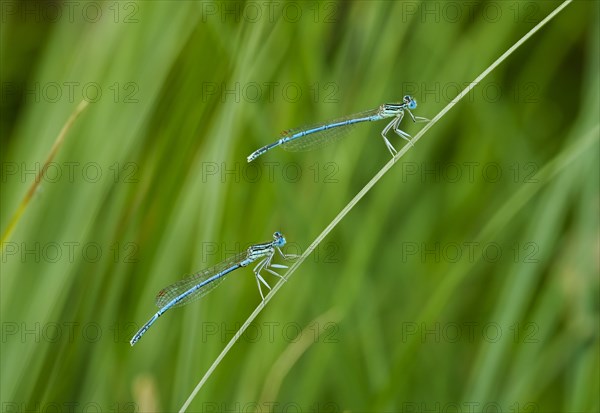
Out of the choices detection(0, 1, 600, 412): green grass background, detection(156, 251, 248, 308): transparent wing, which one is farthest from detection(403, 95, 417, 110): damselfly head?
detection(156, 251, 248, 308): transparent wing

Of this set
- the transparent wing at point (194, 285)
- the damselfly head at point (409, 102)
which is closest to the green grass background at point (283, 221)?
the transparent wing at point (194, 285)

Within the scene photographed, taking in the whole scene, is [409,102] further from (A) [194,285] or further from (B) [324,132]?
(A) [194,285]

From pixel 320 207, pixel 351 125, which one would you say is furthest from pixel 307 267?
pixel 351 125

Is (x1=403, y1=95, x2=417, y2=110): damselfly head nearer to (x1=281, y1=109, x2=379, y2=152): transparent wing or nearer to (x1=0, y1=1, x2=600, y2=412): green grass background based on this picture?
(x1=281, y1=109, x2=379, y2=152): transparent wing

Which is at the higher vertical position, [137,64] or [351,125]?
[137,64]

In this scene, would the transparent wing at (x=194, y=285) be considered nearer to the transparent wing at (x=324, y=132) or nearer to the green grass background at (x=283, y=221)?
the green grass background at (x=283, y=221)

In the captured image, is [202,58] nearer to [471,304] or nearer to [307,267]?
[307,267]
